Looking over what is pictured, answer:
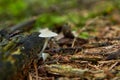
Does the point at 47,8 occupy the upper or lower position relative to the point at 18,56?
upper

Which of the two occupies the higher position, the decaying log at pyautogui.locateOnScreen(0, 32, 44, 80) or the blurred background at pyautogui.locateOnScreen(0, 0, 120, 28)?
the blurred background at pyautogui.locateOnScreen(0, 0, 120, 28)

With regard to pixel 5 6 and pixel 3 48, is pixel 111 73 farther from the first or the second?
pixel 5 6

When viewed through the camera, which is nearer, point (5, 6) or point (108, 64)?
point (108, 64)

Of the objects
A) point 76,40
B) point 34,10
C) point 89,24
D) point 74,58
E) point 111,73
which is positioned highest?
point 34,10

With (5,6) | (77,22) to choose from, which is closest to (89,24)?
(77,22)

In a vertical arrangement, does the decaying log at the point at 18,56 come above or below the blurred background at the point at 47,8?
below

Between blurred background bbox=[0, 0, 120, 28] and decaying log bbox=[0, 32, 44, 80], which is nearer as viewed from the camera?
decaying log bbox=[0, 32, 44, 80]

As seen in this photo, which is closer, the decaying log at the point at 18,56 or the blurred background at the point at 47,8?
the decaying log at the point at 18,56

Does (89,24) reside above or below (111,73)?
above

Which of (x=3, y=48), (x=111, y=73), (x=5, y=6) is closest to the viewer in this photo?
(x=111, y=73)

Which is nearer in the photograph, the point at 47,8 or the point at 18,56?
the point at 18,56

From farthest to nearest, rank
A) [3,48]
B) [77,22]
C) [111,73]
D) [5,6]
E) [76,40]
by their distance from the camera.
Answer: [5,6] → [77,22] → [76,40] → [3,48] → [111,73]
